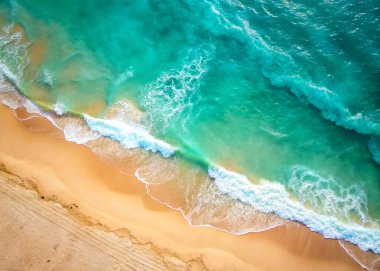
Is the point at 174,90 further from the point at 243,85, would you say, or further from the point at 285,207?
the point at 285,207

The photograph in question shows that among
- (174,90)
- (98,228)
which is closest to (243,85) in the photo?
(174,90)

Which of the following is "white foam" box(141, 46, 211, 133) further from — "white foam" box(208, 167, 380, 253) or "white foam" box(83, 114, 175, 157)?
"white foam" box(208, 167, 380, 253)

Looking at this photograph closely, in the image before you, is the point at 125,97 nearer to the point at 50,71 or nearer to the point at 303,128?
the point at 50,71

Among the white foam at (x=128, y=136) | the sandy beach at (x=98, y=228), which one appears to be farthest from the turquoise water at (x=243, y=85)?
the sandy beach at (x=98, y=228)

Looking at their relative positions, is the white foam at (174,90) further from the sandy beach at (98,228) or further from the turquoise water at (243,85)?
the sandy beach at (98,228)

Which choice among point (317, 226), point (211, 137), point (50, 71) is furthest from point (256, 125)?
point (50, 71)

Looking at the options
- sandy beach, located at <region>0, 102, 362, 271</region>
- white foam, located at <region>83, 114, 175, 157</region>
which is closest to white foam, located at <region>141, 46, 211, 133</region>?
white foam, located at <region>83, 114, 175, 157</region>
